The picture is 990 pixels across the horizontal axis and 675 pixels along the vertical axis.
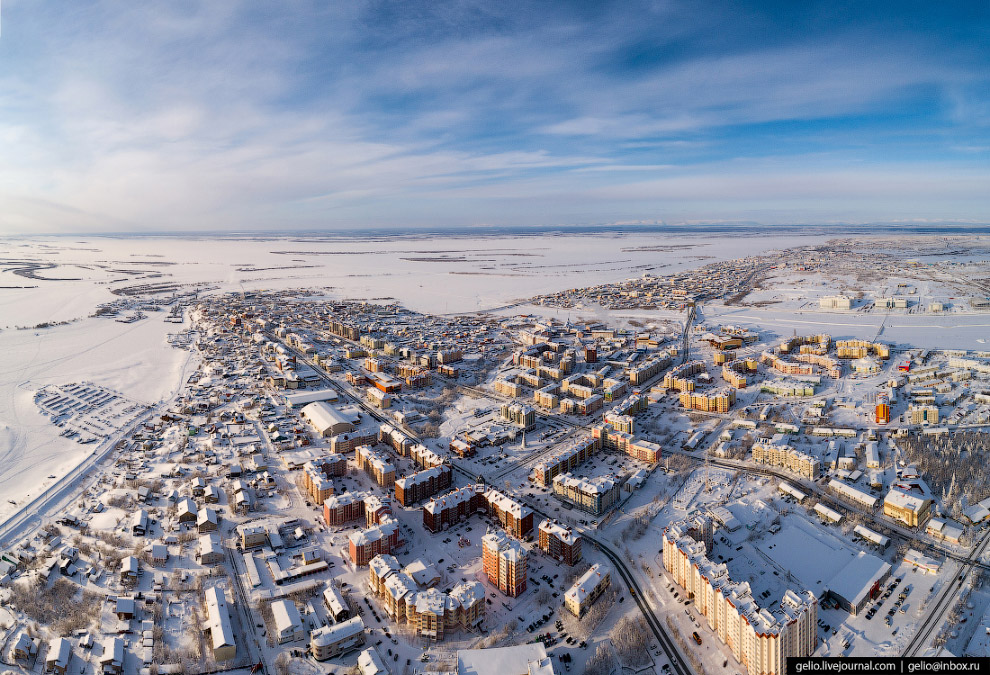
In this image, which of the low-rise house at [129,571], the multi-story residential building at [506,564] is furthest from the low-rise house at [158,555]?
the multi-story residential building at [506,564]

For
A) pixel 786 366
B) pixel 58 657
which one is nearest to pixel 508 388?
pixel 786 366

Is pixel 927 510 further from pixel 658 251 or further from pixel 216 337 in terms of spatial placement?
pixel 658 251

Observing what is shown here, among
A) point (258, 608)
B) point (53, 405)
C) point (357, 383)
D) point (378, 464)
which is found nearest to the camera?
point (258, 608)

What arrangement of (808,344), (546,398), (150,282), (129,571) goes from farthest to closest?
1. (150,282)
2. (808,344)
3. (546,398)
4. (129,571)

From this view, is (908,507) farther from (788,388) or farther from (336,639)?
(336,639)

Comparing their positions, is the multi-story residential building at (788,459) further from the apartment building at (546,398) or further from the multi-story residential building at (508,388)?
the multi-story residential building at (508,388)

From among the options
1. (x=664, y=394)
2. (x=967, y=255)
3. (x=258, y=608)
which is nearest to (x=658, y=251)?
(x=967, y=255)
